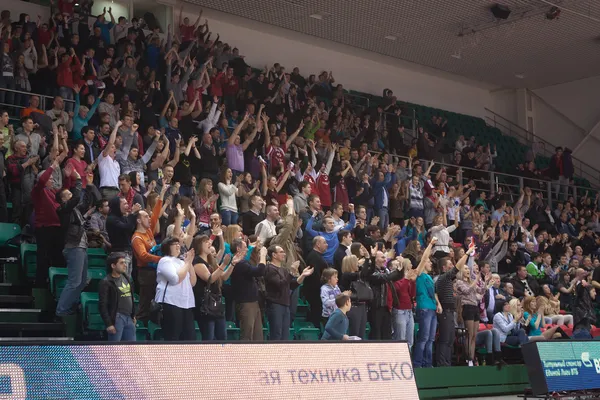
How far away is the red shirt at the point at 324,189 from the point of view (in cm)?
1555

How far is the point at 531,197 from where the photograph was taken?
2161 centimetres

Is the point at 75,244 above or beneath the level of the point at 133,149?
beneath

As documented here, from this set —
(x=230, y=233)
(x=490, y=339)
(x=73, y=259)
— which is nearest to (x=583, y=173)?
(x=490, y=339)

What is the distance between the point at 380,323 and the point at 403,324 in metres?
0.38

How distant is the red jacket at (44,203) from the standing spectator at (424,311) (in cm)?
513

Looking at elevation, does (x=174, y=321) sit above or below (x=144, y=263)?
below

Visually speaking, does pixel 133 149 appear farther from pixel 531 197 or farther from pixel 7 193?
pixel 531 197

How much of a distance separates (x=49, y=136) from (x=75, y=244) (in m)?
3.38

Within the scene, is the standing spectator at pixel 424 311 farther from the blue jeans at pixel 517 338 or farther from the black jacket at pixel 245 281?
the black jacket at pixel 245 281

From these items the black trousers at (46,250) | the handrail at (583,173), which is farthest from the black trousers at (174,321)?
the handrail at (583,173)

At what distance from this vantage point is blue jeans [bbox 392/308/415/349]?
11648 mm

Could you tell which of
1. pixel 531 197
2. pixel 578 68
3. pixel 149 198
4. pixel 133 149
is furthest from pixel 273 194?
pixel 578 68

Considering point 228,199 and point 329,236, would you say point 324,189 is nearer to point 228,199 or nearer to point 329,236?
point 228,199

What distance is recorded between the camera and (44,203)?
33.2 ft
